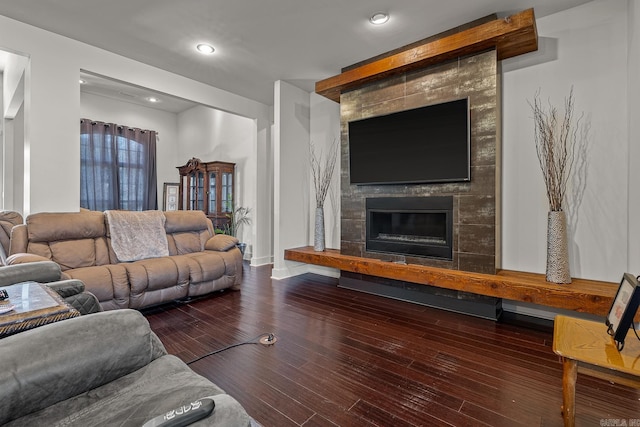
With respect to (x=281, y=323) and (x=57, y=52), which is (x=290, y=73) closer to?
(x=57, y=52)

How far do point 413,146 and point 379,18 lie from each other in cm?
125

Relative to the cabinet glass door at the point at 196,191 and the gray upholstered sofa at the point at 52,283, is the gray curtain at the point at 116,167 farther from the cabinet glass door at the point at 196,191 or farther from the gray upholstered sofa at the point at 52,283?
the gray upholstered sofa at the point at 52,283

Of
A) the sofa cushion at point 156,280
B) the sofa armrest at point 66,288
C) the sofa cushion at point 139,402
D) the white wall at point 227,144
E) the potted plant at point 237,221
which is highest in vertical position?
the white wall at point 227,144

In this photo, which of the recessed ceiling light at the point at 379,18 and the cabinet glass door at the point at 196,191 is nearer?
the recessed ceiling light at the point at 379,18

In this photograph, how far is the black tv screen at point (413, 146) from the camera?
116 inches

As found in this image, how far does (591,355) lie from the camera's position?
1203 millimetres

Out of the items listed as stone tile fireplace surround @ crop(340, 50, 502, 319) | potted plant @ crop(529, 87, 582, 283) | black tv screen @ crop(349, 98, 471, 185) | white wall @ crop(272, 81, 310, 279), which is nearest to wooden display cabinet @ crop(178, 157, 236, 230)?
white wall @ crop(272, 81, 310, 279)

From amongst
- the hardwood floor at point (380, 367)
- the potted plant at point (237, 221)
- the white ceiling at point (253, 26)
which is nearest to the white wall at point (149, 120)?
the potted plant at point (237, 221)

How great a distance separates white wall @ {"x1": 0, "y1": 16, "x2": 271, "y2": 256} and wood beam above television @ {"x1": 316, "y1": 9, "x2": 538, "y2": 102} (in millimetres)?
2810

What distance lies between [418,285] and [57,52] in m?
4.43

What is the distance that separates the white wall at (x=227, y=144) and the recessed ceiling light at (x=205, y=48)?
180 centimetres

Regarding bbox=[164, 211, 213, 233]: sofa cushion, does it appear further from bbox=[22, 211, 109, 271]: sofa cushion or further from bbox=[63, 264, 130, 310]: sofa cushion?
bbox=[63, 264, 130, 310]: sofa cushion

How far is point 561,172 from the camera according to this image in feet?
8.68

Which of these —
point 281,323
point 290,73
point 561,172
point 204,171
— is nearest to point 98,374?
point 281,323
